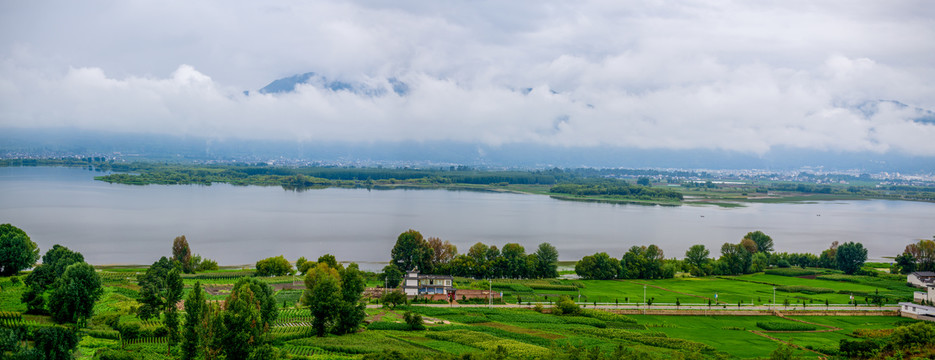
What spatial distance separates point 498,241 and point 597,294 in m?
13.7

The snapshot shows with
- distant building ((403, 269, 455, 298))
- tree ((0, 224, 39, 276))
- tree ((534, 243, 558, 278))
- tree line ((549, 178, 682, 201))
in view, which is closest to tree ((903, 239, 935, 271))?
tree ((534, 243, 558, 278))

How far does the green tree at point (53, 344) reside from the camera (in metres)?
11.0

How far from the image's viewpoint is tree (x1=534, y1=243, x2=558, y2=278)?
27312mm

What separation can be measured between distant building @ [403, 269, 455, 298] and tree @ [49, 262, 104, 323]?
10.1m

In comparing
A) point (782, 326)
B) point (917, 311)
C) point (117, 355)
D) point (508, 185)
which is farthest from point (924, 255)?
point (508, 185)

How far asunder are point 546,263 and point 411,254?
6.13m

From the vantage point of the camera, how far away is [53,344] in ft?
36.3

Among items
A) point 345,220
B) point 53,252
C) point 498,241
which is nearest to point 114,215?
point 345,220

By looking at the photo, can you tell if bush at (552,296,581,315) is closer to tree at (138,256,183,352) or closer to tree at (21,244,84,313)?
tree at (138,256,183,352)

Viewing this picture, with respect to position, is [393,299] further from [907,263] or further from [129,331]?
[907,263]

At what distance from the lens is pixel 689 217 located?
178ft

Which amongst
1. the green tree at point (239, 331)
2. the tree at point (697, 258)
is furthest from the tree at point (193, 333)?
the tree at point (697, 258)

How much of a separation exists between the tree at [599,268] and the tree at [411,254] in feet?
22.8

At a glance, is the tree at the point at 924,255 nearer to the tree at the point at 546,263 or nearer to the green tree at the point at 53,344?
the tree at the point at 546,263
